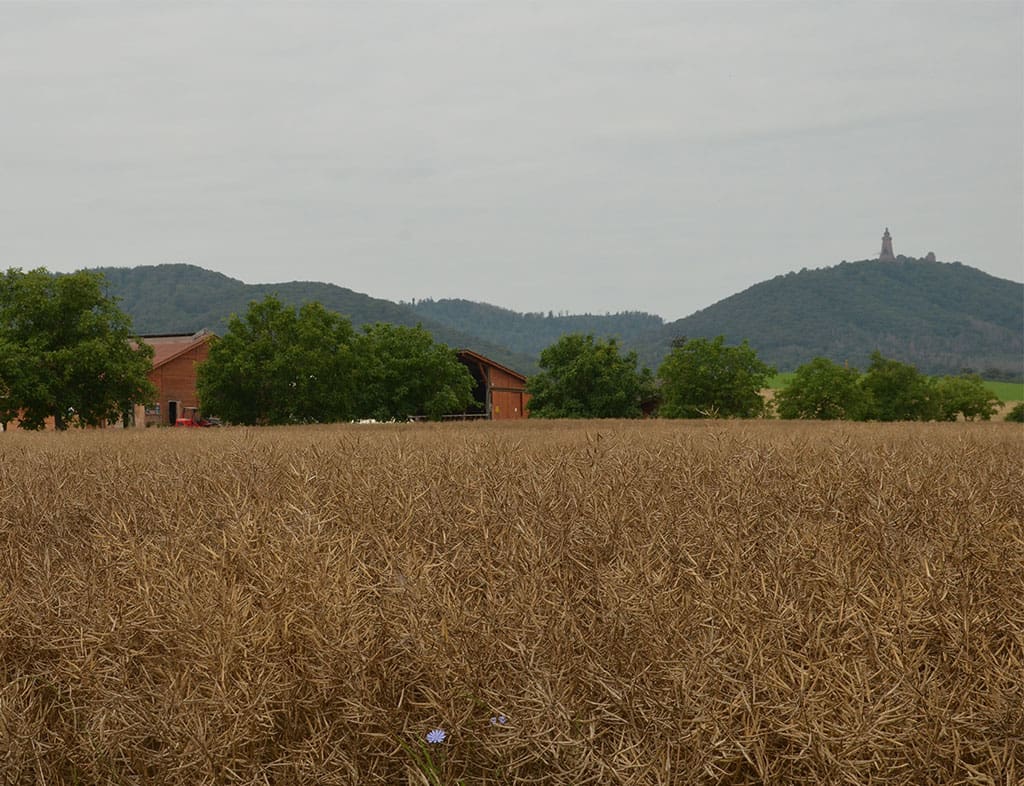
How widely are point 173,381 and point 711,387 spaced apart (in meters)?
42.1

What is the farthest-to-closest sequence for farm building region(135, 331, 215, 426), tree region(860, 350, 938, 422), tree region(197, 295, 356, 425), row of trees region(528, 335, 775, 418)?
1. tree region(860, 350, 938, 422)
2. farm building region(135, 331, 215, 426)
3. row of trees region(528, 335, 775, 418)
4. tree region(197, 295, 356, 425)

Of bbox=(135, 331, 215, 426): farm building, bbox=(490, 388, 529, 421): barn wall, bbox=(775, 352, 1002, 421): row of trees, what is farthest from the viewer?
bbox=(490, 388, 529, 421): barn wall

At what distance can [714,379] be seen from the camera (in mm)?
65875

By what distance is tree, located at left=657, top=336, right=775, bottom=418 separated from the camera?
212ft

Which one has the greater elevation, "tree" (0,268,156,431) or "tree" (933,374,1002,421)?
"tree" (0,268,156,431)

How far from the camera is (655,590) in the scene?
9.98ft

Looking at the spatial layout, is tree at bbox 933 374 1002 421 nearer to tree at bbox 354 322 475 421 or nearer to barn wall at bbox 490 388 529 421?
barn wall at bbox 490 388 529 421

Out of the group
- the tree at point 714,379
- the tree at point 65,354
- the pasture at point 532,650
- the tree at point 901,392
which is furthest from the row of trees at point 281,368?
the tree at point 901,392

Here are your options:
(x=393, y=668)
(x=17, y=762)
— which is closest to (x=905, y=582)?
(x=393, y=668)

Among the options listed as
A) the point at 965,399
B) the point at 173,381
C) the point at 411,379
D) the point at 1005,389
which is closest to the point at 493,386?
the point at 411,379

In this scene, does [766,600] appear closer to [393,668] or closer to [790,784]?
[790,784]

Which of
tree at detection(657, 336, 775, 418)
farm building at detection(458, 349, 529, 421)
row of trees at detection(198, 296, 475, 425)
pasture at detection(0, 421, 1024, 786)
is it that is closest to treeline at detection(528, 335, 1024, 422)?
tree at detection(657, 336, 775, 418)

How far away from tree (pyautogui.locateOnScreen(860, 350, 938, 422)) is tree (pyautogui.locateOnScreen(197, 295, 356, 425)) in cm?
5175

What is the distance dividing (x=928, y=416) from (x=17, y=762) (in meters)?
88.8
